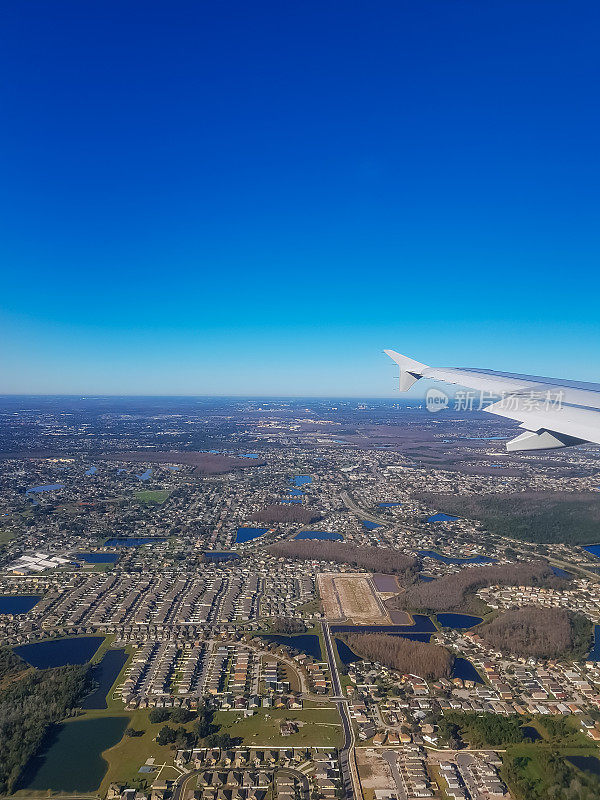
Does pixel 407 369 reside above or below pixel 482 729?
above

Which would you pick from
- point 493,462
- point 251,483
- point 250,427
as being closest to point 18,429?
point 250,427

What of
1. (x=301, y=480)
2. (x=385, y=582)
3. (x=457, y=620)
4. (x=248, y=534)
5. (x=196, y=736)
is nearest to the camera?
(x=196, y=736)

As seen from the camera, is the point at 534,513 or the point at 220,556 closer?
the point at 220,556

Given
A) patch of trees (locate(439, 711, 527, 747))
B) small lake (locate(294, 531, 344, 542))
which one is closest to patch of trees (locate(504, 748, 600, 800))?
patch of trees (locate(439, 711, 527, 747))

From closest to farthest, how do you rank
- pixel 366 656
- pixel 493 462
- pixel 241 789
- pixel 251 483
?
1. pixel 241 789
2. pixel 366 656
3. pixel 251 483
4. pixel 493 462

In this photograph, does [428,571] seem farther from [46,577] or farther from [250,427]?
[250,427]

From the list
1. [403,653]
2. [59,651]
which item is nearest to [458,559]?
[403,653]

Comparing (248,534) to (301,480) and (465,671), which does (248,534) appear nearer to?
(465,671)
